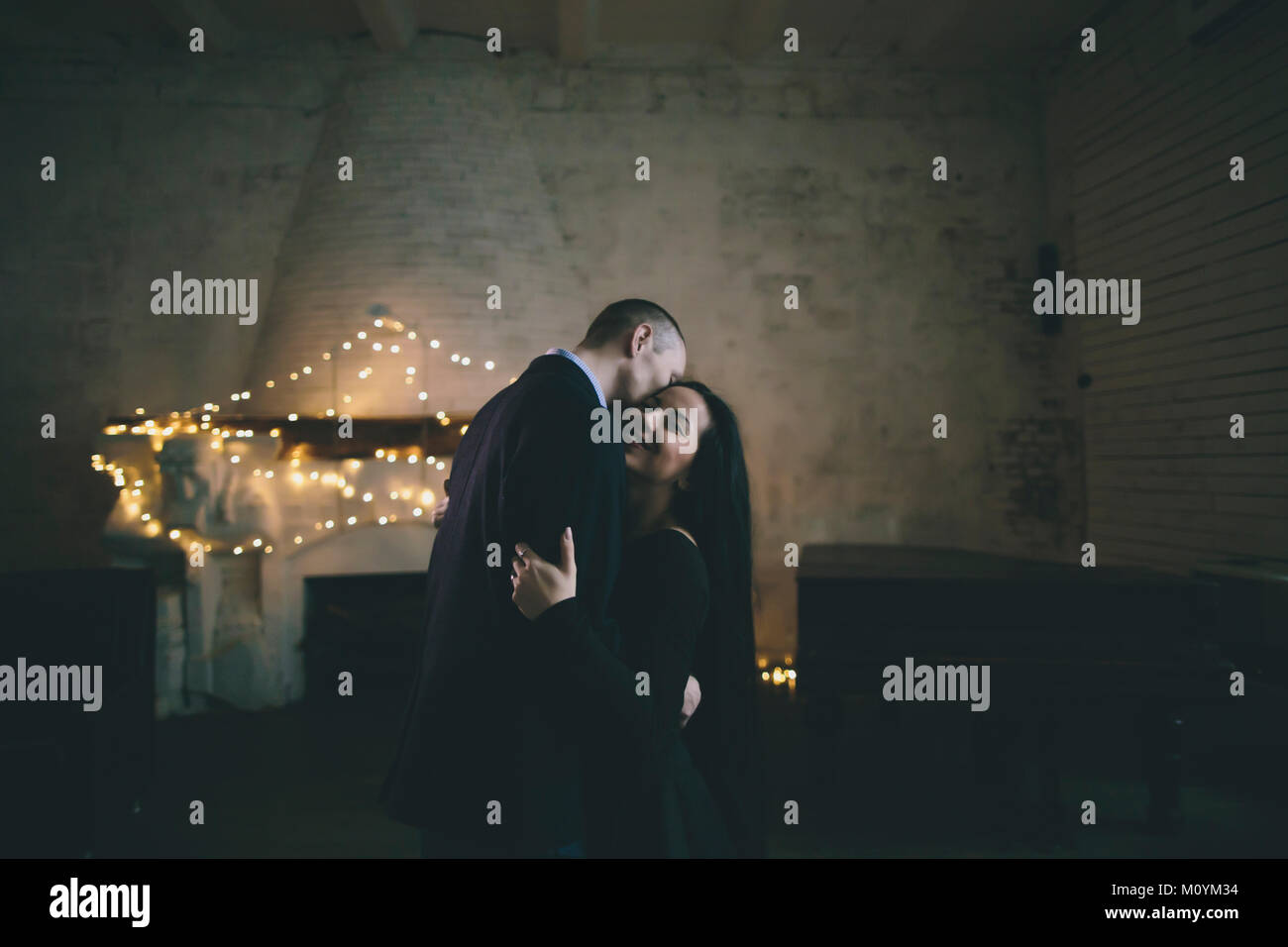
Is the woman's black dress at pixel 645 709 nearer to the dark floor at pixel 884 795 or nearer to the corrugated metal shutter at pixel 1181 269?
the dark floor at pixel 884 795

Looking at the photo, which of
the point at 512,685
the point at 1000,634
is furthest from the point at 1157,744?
the point at 512,685

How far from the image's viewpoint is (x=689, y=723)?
1.78 m

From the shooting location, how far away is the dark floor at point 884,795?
2898mm

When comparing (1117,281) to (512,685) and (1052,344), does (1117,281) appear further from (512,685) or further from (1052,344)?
(512,685)

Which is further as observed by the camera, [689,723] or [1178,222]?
[1178,222]

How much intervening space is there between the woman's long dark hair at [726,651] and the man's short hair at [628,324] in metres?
0.17

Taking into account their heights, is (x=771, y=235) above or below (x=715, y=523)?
above

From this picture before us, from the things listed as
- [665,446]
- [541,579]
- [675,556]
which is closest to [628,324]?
[665,446]

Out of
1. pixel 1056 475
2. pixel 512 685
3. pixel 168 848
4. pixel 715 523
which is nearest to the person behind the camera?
pixel 512 685

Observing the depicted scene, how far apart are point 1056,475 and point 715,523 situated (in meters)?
4.87

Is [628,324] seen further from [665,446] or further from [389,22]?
[389,22]

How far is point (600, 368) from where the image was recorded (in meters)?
1.71

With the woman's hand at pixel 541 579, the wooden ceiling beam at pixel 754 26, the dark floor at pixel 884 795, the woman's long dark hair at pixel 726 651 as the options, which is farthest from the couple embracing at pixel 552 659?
the wooden ceiling beam at pixel 754 26

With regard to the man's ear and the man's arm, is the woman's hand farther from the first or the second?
the man's ear
